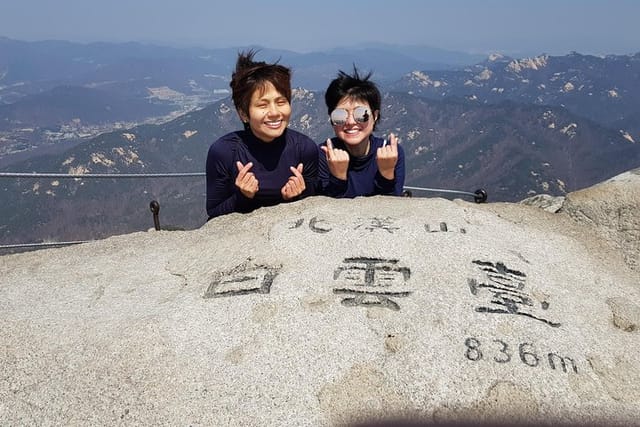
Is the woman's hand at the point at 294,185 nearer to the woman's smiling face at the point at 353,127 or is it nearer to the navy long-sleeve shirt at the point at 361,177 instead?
the navy long-sleeve shirt at the point at 361,177

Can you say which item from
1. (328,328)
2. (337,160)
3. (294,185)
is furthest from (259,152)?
(328,328)

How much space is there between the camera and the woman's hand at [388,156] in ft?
15.8

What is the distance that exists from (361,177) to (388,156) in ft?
1.82

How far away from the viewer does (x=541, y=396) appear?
2.89 metres

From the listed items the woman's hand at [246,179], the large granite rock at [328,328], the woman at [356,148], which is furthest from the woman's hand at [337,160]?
the woman's hand at [246,179]

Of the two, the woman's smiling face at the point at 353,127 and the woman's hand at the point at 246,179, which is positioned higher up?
Result: the woman's smiling face at the point at 353,127

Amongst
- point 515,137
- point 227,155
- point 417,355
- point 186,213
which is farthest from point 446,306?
point 515,137

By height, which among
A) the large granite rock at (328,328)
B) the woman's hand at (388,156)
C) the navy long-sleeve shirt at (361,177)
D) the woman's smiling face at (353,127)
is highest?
the woman's smiling face at (353,127)

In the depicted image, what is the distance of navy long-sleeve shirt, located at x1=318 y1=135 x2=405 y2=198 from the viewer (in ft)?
16.9

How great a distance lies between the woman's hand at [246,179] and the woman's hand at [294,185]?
0.34 meters

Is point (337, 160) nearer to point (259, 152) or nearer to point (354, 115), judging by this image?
point (354, 115)

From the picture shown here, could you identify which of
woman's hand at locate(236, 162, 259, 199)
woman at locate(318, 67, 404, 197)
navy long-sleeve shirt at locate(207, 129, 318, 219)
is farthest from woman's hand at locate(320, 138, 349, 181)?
woman's hand at locate(236, 162, 259, 199)

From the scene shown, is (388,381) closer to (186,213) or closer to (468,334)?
(468,334)

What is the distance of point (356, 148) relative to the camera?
506 centimetres
